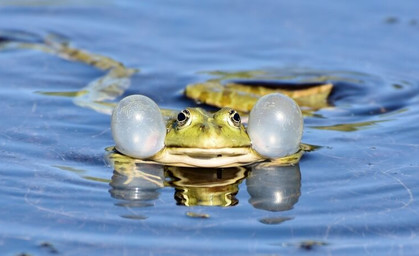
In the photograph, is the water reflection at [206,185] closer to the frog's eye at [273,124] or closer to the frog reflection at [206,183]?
the frog reflection at [206,183]

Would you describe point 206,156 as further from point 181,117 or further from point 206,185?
point 181,117

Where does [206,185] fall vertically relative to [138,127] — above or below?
below

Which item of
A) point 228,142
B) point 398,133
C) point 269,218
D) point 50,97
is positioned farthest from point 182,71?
point 269,218

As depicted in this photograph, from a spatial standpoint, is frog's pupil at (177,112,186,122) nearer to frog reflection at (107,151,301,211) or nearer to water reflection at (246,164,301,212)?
frog reflection at (107,151,301,211)

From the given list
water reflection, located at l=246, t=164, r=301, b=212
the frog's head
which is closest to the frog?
the frog's head

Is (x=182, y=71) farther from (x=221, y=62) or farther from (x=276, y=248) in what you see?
(x=276, y=248)

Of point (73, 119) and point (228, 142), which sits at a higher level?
point (73, 119)

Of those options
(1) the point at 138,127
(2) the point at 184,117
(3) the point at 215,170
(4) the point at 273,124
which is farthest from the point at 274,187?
(1) the point at 138,127
